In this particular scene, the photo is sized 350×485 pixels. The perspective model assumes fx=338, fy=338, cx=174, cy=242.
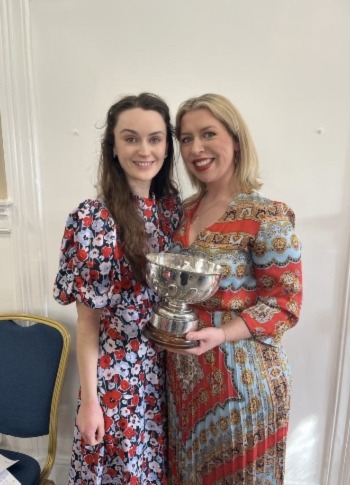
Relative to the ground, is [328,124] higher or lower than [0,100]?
lower

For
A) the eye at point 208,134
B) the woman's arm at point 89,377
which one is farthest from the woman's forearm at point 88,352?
the eye at point 208,134

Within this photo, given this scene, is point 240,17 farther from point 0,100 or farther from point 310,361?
point 310,361

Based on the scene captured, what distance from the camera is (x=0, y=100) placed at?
4.23 ft

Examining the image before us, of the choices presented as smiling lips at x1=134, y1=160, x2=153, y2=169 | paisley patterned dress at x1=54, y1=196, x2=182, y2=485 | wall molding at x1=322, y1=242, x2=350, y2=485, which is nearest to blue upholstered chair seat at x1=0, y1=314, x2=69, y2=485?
paisley patterned dress at x1=54, y1=196, x2=182, y2=485

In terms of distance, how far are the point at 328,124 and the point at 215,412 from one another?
3.47 ft

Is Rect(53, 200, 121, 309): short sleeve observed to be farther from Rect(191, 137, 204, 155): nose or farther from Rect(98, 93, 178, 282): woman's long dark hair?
Rect(191, 137, 204, 155): nose

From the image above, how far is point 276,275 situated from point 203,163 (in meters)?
0.37

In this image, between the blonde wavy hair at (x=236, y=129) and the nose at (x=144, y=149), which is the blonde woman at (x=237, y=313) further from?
the nose at (x=144, y=149)

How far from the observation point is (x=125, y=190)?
95cm

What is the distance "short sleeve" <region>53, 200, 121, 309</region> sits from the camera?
0.84m

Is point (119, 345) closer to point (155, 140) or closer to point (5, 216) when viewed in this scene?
point (155, 140)

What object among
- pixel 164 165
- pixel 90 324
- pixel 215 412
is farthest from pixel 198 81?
pixel 215 412

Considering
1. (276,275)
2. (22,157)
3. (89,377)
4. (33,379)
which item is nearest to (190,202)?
(276,275)

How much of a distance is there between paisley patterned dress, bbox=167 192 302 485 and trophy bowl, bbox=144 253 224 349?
14 centimetres
